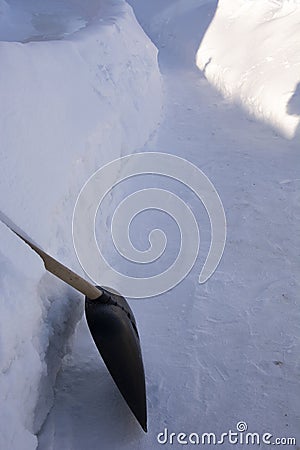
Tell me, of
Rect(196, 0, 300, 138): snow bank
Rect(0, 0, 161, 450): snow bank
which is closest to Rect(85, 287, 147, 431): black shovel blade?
Rect(0, 0, 161, 450): snow bank

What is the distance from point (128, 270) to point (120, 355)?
0.97m

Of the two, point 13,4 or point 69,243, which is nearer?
point 69,243

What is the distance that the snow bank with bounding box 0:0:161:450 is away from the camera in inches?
66.9

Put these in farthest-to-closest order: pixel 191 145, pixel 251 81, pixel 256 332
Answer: pixel 251 81, pixel 191 145, pixel 256 332

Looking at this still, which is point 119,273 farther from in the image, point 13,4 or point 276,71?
point 13,4

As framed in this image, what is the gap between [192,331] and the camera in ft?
8.02

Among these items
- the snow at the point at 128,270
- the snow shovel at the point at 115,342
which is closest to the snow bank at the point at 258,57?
the snow at the point at 128,270

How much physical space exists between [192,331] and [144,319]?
0.81 ft

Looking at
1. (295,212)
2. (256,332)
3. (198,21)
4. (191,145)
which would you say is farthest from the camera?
(198,21)

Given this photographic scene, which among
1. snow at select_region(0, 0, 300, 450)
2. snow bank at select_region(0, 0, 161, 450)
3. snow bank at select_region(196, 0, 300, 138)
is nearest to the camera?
snow bank at select_region(0, 0, 161, 450)

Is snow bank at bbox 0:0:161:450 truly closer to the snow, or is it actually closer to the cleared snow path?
the snow

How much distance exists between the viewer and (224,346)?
7.72 ft

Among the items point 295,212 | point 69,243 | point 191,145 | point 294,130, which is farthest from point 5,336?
point 294,130

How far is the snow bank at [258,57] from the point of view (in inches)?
193
